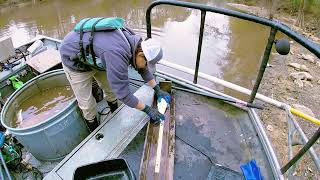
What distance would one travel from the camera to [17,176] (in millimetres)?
2830

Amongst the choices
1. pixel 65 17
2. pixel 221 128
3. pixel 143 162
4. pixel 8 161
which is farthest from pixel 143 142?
pixel 65 17

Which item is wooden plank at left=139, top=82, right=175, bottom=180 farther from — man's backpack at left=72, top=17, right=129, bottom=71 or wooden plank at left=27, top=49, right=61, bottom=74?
wooden plank at left=27, top=49, right=61, bottom=74

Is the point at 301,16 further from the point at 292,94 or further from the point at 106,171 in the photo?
the point at 106,171

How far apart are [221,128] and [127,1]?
10664mm

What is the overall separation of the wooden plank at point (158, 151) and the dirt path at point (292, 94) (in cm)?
243

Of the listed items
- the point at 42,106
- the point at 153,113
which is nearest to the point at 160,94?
the point at 153,113

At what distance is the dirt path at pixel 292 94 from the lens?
4.31m

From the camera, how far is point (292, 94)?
5.85 meters

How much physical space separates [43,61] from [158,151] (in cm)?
237

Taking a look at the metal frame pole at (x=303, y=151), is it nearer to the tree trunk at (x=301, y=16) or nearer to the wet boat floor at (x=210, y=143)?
the wet boat floor at (x=210, y=143)

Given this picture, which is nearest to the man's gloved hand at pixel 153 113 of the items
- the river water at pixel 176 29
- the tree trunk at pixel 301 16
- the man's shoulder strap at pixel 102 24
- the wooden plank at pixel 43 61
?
the man's shoulder strap at pixel 102 24

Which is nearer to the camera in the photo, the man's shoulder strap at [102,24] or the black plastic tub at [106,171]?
the black plastic tub at [106,171]

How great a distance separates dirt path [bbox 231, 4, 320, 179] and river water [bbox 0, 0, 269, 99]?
22.6 inches

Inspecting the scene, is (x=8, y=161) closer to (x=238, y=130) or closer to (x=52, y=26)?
(x=238, y=130)
